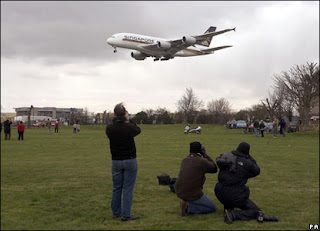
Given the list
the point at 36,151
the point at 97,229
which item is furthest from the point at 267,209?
the point at 36,151

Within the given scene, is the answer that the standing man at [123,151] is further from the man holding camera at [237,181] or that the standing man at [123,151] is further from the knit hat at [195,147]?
the man holding camera at [237,181]

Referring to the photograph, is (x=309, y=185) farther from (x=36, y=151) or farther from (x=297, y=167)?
(x=36, y=151)

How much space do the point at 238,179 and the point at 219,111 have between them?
6.25 feet

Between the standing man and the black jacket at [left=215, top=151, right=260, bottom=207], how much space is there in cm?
212

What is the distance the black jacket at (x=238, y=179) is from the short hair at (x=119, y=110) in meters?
2.72

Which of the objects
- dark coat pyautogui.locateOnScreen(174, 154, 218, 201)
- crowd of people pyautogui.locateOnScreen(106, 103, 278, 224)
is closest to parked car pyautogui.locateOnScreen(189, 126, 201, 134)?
crowd of people pyautogui.locateOnScreen(106, 103, 278, 224)

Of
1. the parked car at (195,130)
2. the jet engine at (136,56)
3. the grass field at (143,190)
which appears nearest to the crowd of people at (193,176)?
the grass field at (143,190)

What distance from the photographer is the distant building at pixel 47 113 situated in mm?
8820

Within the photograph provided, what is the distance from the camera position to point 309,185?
12.8 m

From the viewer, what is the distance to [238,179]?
8.69 meters

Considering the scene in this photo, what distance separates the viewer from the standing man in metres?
8.14

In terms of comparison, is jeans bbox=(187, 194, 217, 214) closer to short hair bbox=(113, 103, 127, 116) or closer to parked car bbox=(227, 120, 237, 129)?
parked car bbox=(227, 120, 237, 129)

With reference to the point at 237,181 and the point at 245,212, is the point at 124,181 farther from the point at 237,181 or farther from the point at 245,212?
the point at 245,212

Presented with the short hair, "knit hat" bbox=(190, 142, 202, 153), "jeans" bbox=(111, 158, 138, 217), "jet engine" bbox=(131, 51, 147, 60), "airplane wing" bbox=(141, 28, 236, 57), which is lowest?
"jeans" bbox=(111, 158, 138, 217)
